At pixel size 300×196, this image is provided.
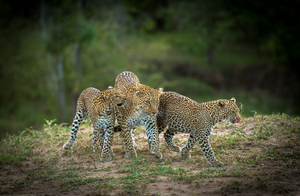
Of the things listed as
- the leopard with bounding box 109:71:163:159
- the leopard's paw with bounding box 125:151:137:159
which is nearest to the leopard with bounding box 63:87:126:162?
the leopard with bounding box 109:71:163:159

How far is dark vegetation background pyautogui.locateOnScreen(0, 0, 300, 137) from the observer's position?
2502 cm

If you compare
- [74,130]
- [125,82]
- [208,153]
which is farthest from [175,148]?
[74,130]

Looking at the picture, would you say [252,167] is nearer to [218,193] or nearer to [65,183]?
[218,193]

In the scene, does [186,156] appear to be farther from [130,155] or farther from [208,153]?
[130,155]

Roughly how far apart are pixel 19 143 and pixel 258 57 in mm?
24852

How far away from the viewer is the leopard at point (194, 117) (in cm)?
709

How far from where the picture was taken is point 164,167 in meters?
6.94

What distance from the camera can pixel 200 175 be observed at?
6418mm

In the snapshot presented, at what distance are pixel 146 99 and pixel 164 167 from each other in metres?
1.52

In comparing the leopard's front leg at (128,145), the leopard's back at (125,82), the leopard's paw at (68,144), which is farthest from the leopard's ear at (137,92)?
the leopard's paw at (68,144)

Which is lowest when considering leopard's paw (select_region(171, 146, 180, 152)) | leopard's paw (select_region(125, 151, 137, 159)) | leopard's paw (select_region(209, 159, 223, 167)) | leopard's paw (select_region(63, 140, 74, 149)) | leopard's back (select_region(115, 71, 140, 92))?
leopard's paw (select_region(209, 159, 223, 167))

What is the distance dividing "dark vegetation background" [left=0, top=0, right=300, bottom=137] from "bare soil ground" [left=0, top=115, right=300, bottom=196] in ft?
48.3

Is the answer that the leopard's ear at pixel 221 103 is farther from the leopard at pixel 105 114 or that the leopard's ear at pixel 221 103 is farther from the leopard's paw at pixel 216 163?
the leopard at pixel 105 114

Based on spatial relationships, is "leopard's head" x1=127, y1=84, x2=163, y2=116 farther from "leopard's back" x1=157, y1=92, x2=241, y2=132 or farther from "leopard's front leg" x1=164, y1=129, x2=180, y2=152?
"leopard's front leg" x1=164, y1=129, x2=180, y2=152
